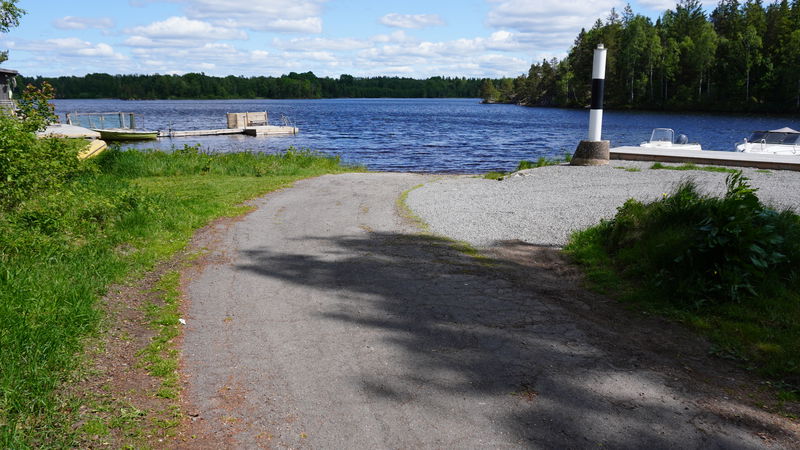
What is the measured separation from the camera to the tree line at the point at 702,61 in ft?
258

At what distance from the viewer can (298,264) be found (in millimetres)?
7352

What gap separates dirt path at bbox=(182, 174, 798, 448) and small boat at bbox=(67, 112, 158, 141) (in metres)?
38.6

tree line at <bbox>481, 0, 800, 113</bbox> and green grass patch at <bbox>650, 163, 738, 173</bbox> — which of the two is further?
tree line at <bbox>481, 0, 800, 113</bbox>

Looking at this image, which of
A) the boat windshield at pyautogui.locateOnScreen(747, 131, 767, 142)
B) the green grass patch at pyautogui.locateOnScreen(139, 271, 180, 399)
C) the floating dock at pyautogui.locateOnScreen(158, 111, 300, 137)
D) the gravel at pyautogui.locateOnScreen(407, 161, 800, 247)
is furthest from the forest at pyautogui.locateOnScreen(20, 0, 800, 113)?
the green grass patch at pyautogui.locateOnScreen(139, 271, 180, 399)

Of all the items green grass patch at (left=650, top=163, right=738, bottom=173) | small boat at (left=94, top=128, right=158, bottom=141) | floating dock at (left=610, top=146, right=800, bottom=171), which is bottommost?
green grass patch at (left=650, top=163, right=738, bottom=173)

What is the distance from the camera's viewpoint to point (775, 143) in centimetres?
2211

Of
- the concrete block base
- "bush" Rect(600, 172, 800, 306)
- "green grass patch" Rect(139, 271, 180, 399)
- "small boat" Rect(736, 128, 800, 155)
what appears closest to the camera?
"green grass patch" Rect(139, 271, 180, 399)

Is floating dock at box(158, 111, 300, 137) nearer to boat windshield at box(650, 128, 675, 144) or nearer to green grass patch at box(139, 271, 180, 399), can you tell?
boat windshield at box(650, 128, 675, 144)

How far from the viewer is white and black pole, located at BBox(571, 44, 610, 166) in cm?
1762

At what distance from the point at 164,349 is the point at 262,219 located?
551 centimetres

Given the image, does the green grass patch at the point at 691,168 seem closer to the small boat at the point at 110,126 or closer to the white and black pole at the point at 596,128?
the white and black pole at the point at 596,128

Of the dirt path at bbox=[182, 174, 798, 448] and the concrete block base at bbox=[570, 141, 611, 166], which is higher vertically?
the concrete block base at bbox=[570, 141, 611, 166]

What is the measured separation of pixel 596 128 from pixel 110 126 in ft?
126

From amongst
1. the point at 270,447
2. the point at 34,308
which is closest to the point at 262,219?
the point at 34,308
